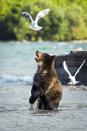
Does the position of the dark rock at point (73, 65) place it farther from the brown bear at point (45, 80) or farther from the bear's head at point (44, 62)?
the bear's head at point (44, 62)

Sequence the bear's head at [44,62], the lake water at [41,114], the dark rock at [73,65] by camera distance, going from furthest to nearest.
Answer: the dark rock at [73,65] → the bear's head at [44,62] → the lake water at [41,114]

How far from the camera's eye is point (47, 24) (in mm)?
121625

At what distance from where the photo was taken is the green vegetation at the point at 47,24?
119m

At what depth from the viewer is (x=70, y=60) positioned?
2945 cm

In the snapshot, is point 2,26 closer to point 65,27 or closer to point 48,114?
point 65,27

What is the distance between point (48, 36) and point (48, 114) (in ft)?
337

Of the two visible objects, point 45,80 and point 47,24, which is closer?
point 45,80

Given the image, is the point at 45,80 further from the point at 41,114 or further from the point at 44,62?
the point at 41,114

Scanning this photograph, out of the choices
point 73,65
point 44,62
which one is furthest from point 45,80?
point 73,65

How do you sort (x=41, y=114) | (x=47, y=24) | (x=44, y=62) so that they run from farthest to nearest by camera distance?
(x=47, y=24) < (x=41, y=114) < (x=44, y=62)

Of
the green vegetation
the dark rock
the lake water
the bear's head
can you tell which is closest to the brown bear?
the bear's head

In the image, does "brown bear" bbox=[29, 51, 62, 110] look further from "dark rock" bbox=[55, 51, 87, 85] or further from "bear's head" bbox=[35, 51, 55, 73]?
"dark rock" bbox=[55, 51, 87, 85]

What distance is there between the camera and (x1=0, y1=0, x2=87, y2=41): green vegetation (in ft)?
389

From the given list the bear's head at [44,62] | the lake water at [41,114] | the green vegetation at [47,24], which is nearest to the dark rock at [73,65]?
the lake water at [41,114]
